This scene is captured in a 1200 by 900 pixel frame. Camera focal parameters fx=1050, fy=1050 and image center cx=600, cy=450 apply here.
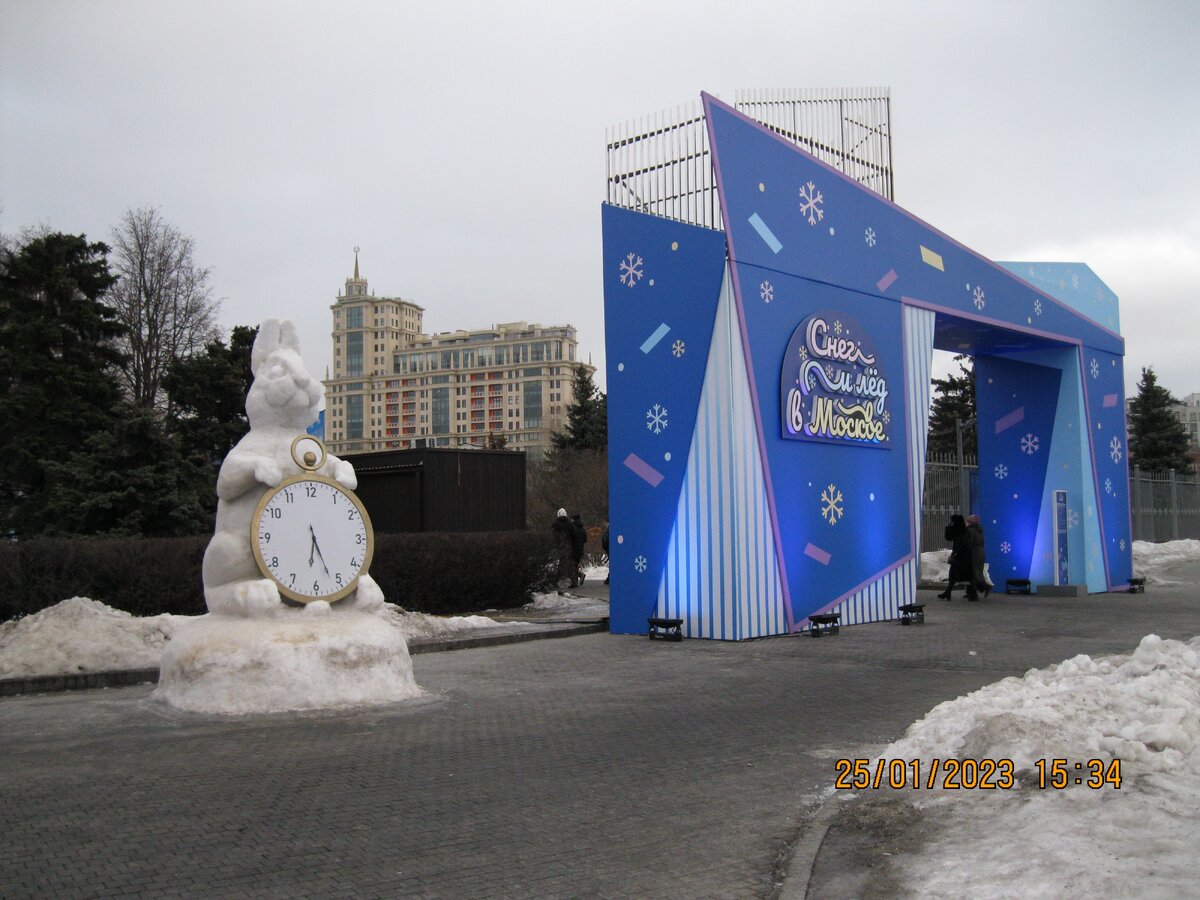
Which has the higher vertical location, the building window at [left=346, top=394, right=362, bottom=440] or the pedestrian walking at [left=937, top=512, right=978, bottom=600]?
the building window at [left=346, top=394, right=362, bottom=440]

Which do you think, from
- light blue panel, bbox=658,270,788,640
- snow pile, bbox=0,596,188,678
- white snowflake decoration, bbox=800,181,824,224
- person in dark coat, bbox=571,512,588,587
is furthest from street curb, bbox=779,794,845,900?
person in dark coat, bbox=571,512,588,587

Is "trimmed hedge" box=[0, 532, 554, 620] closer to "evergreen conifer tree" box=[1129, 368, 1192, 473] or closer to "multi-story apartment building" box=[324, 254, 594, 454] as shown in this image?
"evergreen conifer tree" box=[1129, 368, 1192, 473]

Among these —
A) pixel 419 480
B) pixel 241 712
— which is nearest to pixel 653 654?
pixel 241 712

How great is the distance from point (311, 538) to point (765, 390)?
698 cm

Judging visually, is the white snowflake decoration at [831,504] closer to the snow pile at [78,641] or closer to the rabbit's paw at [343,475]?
the rabbit's paw at [343,475]

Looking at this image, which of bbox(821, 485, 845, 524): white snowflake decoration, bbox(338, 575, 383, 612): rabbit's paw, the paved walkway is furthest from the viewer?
bbox(821, 485, 845, 524): white snowflake decoration

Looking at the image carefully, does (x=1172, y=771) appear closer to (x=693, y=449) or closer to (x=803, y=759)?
(x=803, y=759)

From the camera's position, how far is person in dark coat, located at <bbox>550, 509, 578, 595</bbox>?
21781 millimetres

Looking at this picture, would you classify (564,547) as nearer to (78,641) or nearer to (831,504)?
(831,504)

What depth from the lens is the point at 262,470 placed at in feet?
32.1

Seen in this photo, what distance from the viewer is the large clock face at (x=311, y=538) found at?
9820 mm

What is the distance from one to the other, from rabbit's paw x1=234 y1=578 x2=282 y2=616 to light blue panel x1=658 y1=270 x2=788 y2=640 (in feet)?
21.4

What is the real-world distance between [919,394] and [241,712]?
12792 mm
